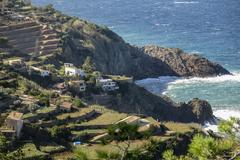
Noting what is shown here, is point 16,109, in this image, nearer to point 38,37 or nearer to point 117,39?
point 38,37

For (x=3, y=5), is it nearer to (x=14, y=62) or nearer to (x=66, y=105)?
(x=14, y=62)

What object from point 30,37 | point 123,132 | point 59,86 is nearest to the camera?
point 123,132

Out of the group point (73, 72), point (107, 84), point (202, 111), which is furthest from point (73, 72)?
point (202, 111)

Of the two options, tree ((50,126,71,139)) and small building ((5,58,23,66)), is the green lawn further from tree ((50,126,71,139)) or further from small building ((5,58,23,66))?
small building ((5,58,23,66))

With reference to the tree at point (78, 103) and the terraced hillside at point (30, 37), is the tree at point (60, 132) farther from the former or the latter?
the terraced hillside at point (30, 37)

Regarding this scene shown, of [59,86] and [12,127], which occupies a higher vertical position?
[12,127]

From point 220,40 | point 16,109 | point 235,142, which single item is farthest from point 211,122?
point 235,142
